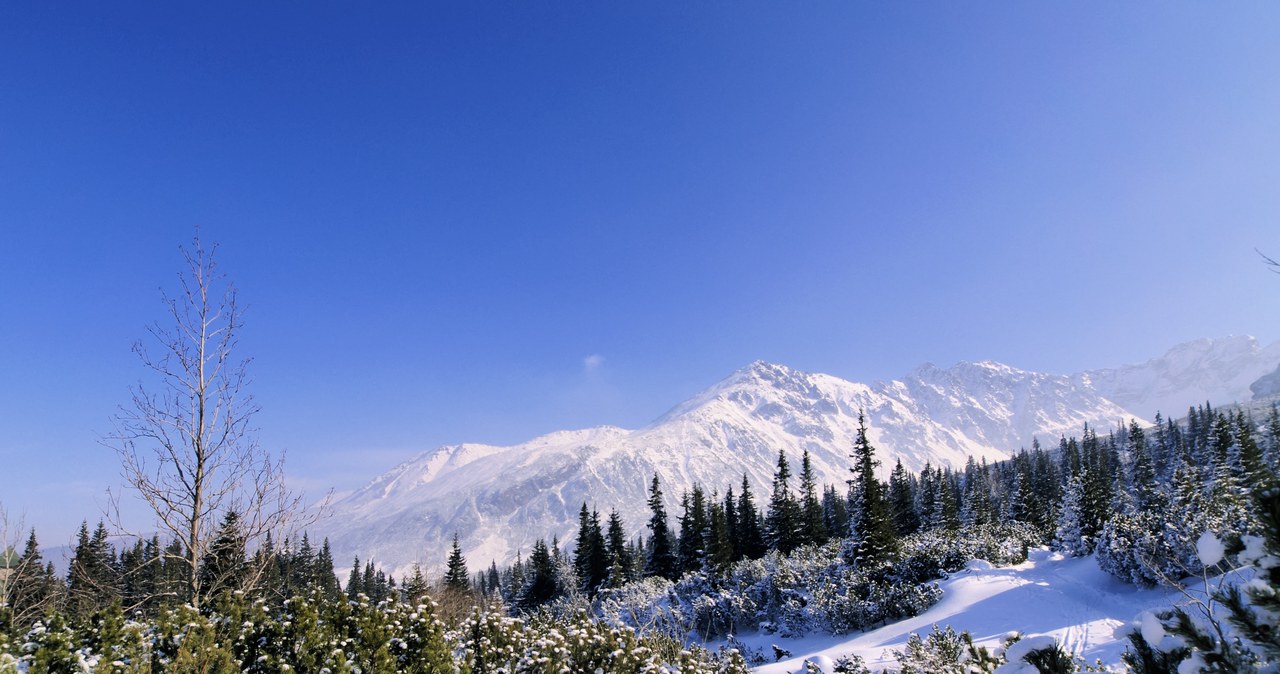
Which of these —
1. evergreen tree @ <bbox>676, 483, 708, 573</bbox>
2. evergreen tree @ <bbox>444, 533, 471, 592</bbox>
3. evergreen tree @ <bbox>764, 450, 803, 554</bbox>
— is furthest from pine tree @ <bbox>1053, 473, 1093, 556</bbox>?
evergreen tree @ <bbox>444, 533, 471, 592</bbox>

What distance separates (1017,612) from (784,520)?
105 ft

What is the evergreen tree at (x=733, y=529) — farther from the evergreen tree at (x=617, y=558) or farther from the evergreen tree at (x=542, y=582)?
the evergreen tree at (x=542, y=582)

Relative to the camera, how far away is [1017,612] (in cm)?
1535

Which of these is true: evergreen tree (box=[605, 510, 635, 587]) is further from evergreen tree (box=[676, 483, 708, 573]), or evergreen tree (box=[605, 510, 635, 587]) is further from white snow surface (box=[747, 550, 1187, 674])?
white snow surface (box=[747, 550, 1187, 674])

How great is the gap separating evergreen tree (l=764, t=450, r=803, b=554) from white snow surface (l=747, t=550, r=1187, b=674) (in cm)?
2381

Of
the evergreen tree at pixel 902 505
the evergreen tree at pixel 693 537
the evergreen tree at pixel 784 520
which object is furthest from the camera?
the evergreen tree at pixel 902 505

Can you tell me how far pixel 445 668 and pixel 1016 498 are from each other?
2300 inches

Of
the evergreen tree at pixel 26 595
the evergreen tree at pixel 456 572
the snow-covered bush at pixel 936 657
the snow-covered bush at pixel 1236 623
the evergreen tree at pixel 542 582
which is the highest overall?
the snow-covered bush at pixel 1236 623

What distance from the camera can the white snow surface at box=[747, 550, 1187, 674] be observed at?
1289cm

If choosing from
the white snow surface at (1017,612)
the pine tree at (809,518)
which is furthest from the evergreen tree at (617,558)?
the white snow surface at (1017,612)

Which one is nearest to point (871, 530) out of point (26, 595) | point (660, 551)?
point (660, 551)

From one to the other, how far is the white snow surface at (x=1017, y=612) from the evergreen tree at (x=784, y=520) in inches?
937

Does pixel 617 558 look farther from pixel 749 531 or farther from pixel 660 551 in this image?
pixel 749 531

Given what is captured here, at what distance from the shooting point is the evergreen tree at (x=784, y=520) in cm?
4472
